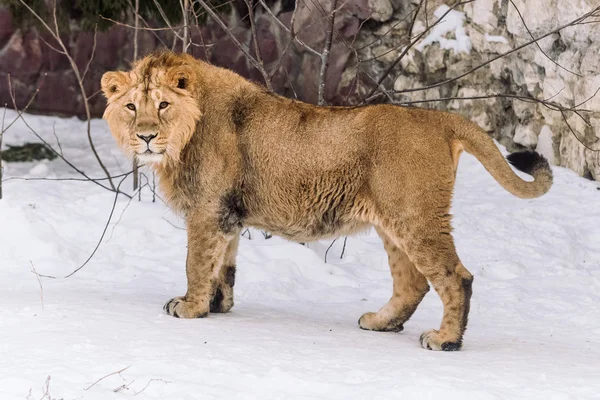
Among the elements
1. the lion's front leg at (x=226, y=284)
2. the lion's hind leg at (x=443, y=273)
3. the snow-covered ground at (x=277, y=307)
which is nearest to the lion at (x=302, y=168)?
the lion's hind leg at (x=443, y=273)

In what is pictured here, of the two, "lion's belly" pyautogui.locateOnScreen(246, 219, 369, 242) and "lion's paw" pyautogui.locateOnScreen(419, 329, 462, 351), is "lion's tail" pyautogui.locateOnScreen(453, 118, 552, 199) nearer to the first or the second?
"lion's belly" pyautogui.locateOnScreen(246, 219, 369, 242)

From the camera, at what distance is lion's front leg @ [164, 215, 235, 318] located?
5.87 m

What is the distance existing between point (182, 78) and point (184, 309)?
144 cm

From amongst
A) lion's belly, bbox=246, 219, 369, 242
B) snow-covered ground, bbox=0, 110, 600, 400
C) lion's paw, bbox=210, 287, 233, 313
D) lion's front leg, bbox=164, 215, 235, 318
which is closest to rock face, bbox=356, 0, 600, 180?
snow-covered ground, bbox=0, 110, 600, 400

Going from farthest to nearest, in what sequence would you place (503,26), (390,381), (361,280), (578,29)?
(503,26), (578,29), (361,280), (390,381)

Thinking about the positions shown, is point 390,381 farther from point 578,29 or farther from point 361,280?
point 578,29

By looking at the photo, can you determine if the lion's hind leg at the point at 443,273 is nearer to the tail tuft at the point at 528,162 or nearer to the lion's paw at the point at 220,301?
the tail tuft at the point at 528,162

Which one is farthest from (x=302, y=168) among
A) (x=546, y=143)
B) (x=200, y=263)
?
(x=546, y=143)

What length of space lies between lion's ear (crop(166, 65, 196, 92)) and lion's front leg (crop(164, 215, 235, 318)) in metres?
0.83

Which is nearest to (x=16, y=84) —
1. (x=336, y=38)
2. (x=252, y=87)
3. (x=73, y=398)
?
(x=336, y=38)

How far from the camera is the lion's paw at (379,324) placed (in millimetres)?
6074

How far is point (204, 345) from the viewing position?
5016mm

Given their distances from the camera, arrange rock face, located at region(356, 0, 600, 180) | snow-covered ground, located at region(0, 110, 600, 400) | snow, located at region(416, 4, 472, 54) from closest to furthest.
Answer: snow-covered ground, located at region(0, 110, 600, 400) < rock face, located at region(356, 0, 600, 180) < snow, located at region(416, 4, 472, 54)

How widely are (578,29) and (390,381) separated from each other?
19.2 feet
